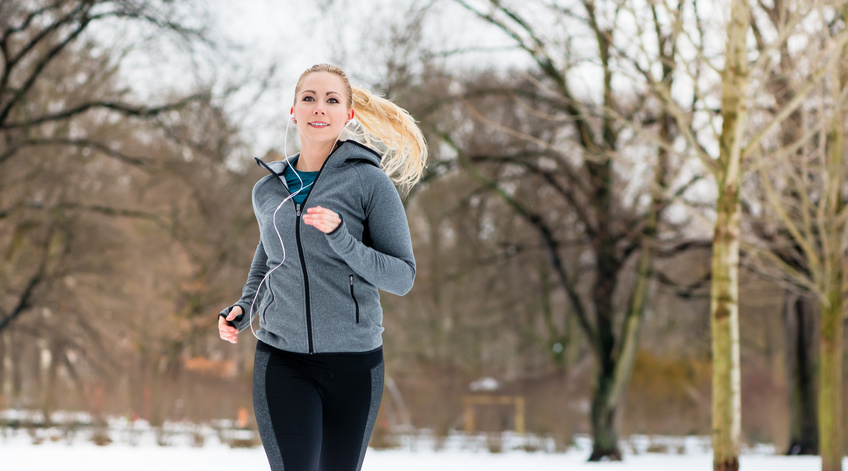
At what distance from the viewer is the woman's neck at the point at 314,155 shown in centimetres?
291

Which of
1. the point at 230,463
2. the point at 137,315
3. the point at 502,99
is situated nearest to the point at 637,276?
the point at 502,99

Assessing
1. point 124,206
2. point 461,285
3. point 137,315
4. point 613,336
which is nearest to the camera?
point 613,336

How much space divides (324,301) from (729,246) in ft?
16.6

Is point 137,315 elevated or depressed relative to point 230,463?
elevated

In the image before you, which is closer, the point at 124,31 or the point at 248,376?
the point at 124,31

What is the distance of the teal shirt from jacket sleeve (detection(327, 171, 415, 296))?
0.68 ft

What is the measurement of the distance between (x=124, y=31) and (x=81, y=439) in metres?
6.89

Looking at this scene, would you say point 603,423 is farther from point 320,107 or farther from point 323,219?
point 323,219

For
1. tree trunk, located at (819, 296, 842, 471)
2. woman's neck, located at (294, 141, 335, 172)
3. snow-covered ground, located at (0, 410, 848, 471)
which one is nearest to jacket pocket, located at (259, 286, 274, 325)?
woman's neck, located at (294, 141, 335, 172)

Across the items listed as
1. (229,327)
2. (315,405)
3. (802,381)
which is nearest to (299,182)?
(229,327)

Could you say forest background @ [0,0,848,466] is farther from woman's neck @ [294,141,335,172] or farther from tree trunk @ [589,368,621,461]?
woman's neck @ [294,141,335,172]

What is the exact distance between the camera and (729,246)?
7.04 meters

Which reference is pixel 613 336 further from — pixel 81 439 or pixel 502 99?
pixel 81 439

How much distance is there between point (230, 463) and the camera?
11.5 metres
